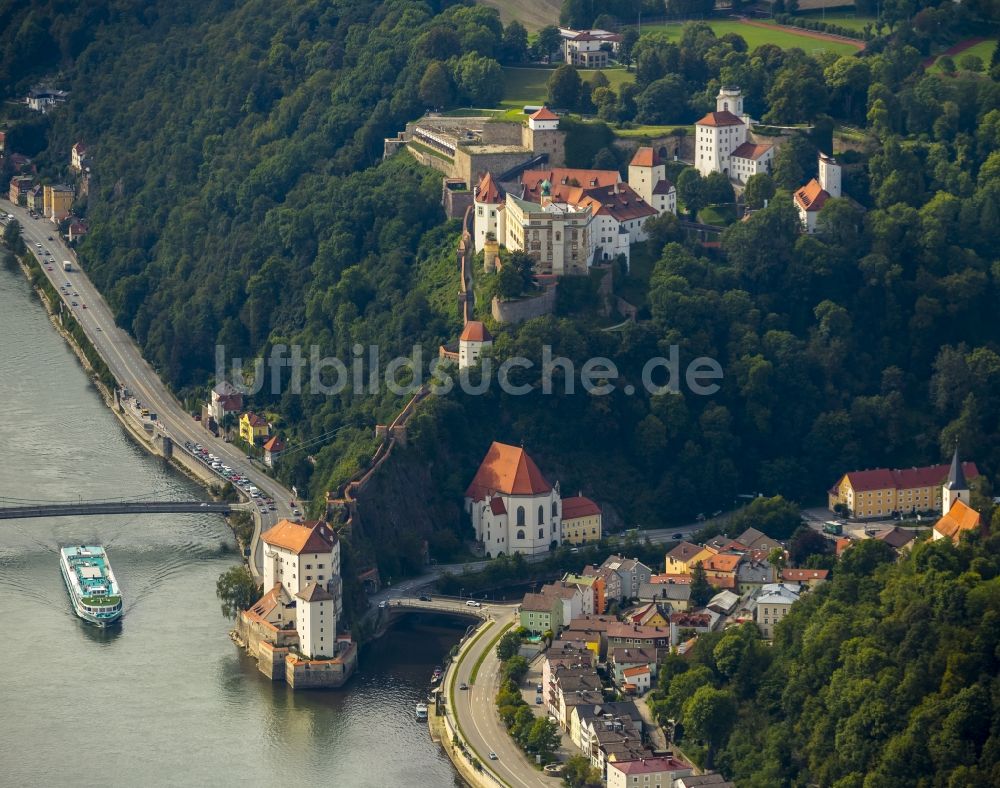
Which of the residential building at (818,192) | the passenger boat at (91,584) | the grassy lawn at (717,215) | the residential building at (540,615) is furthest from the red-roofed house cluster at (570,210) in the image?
the passenger boat at (91,584)

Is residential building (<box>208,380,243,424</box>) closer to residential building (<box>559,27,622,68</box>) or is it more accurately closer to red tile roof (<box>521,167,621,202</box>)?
red tile roof (<box>521,167,621,202</box>)

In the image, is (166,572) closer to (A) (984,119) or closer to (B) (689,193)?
(B) (689,193)

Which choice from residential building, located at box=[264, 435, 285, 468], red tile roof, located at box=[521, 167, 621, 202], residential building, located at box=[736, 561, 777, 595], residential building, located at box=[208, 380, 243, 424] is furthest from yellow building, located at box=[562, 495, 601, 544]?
residential building, located at box=[208, 380, 243, 424]

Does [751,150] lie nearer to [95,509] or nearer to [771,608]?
[771,608]

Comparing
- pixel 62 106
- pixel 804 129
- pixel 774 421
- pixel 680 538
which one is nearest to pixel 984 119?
pixel 804 129

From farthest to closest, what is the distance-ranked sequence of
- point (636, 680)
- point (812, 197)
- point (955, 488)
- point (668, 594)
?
point (812, 197), point (955, 488), point (668, 594), point (636, 680)

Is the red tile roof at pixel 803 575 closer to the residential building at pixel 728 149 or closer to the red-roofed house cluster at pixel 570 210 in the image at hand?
the red-roofed house cluster at pixel 570 210

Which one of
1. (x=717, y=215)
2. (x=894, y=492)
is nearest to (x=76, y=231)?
(x=717, y=215)
